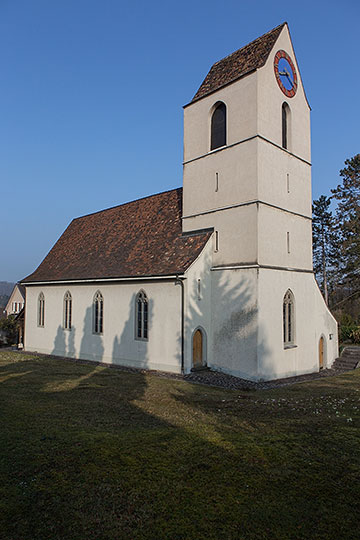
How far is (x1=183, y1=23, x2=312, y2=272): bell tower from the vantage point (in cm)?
1752

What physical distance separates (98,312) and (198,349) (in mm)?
7074

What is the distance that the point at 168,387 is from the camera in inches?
551

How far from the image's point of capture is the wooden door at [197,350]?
1769 cm

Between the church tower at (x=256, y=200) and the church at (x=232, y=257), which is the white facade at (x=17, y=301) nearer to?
the church at (x=232, y=257)

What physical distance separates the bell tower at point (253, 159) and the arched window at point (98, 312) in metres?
6.40

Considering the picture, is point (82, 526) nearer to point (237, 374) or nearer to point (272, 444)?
point (272, 444)

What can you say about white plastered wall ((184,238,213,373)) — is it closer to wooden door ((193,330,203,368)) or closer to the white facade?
wooden door ((193,330,203,368))

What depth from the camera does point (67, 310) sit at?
2456 cm

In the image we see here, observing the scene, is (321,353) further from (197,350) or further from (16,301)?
(16,301)

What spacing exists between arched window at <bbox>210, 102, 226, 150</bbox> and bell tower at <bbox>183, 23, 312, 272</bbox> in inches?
2.0

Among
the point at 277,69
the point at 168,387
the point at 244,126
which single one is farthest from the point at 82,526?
the point at 277,69

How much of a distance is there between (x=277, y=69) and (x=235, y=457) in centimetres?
1815

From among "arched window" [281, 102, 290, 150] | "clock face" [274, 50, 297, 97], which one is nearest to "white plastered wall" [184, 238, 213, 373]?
"arched window" [281, 102, 290, 150]

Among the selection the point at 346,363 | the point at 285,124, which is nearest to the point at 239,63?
the point at 285,124
